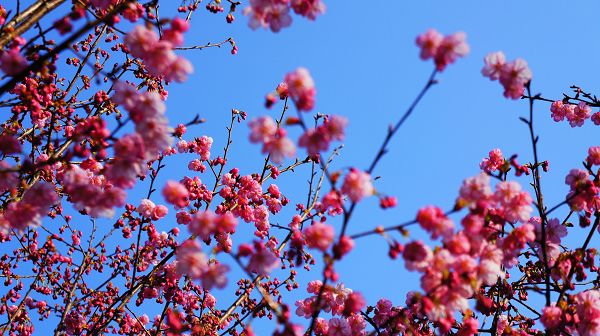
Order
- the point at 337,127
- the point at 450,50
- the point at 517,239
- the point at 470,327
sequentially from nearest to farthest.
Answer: the point at 337,127 → the point at 450,50 → the point at 517,239 → the point at 470,327

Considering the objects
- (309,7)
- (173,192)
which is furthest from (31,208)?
(309,7)

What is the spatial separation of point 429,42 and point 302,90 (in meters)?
0.90

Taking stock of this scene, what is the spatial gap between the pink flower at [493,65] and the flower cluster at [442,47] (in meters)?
0.72

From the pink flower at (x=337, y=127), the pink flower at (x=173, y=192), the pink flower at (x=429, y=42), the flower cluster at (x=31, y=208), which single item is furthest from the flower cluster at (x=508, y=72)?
the flower cluster at (x=31, y=208)

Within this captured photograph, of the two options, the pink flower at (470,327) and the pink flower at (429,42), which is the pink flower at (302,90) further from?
the pink flower at (470,327)

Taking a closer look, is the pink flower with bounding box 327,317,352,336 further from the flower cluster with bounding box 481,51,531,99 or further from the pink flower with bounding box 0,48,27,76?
the pink flower with bounding box 0,48,27,76

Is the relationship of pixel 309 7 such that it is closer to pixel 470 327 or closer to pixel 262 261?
pixel 262 261

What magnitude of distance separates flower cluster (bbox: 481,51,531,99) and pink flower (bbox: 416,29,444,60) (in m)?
0.81

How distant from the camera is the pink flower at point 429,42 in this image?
2.96m

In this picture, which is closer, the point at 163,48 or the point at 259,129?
the point at 259,129

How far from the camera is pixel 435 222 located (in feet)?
8.93

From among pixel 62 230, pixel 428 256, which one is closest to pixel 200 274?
pixel 428 256

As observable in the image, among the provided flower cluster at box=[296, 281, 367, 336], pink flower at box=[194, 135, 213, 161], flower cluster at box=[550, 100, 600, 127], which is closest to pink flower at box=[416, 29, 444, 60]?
flower cluster at box=[296, 281, 367, 336]

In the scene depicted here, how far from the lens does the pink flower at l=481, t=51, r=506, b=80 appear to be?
3.54 metres
